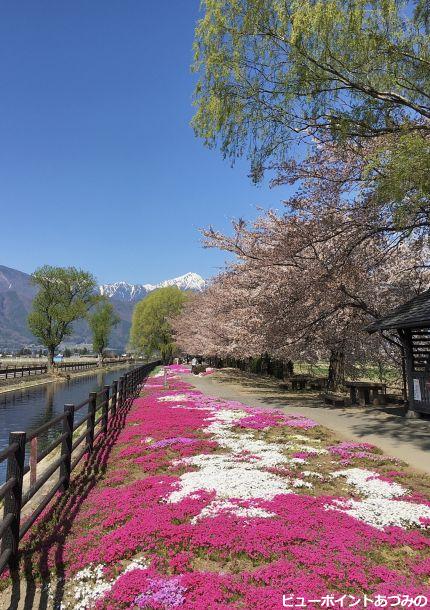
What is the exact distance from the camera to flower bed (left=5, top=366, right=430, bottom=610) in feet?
13.1

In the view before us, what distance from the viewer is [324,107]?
401 inches

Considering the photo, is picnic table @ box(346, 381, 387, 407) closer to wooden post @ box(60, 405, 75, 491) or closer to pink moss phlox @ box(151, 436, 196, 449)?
pink moss phlox @ box(151, 436, 196, 449)

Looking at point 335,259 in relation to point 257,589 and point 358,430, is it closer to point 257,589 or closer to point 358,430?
point 358,430

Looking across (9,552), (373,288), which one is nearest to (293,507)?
(9,552)

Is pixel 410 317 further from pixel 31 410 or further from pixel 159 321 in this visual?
pixel 159 321

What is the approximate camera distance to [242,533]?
498 centimetres

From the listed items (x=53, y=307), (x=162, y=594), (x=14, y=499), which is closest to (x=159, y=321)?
(x=53, y=307)

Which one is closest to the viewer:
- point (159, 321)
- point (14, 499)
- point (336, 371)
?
point (14, 499)

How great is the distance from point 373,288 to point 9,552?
19268 millimetres

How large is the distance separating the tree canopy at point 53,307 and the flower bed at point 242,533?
5936cm

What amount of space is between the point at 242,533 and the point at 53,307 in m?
64.6

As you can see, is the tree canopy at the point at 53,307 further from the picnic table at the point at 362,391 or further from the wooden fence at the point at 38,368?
the picnic table at the point at 362,391

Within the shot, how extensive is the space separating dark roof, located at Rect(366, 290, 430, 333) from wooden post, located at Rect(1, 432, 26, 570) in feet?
38.2

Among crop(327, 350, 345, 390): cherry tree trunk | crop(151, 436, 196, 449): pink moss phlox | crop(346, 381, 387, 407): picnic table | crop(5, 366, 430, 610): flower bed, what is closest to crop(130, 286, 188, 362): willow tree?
crop(327, 350, 345, 390): cherry tree trunk
